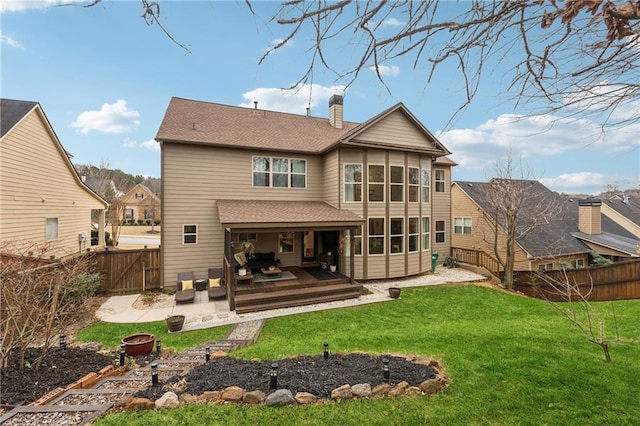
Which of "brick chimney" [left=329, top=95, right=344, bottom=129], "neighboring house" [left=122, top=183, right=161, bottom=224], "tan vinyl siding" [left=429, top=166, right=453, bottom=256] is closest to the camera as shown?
"brick chimney" [left=329, top=95, right=344, bottom=129]

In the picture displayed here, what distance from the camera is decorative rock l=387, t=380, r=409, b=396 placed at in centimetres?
383

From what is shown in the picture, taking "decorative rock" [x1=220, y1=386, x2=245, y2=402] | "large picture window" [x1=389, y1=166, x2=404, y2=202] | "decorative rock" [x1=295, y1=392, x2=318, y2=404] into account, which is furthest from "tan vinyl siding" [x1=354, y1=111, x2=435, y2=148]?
"decorative rock" [x1=220, y1=386, x2=245, y2=402]

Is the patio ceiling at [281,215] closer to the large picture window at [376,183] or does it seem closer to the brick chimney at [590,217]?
the large picture window at [376,183]

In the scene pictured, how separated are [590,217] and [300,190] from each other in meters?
19.1

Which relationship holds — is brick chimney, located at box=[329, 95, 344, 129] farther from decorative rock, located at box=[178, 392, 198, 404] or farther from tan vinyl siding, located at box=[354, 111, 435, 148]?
decorative rock, located at box=[178, 392, 198, 404]

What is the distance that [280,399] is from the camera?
361 centimetres

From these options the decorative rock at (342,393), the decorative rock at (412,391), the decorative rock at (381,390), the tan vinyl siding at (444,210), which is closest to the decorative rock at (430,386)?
the decorative rock at (412,391)

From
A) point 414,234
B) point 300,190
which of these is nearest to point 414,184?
point 414,234

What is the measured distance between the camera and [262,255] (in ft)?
41.1

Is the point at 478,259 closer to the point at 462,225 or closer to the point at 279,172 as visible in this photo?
the point at 462,225

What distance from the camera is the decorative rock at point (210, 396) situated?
12.1ft

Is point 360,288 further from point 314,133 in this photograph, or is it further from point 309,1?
point 309,1

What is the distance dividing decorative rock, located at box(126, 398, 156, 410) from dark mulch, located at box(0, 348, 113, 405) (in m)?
1.49

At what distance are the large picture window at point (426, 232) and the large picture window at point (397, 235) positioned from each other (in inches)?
58.2
